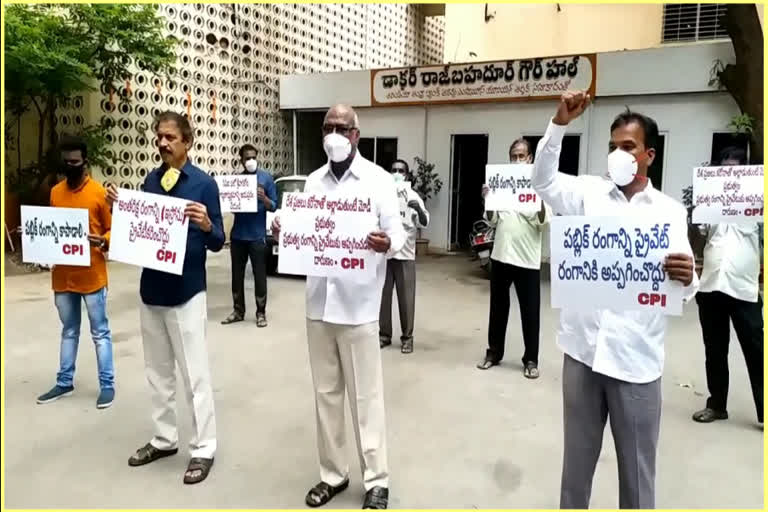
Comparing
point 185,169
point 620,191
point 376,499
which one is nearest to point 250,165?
point 185,169

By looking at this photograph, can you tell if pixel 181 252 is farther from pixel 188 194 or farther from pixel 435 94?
pixel 435 94

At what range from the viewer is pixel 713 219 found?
12.5ft

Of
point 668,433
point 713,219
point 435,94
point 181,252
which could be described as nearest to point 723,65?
point 435,94

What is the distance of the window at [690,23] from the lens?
487 inches

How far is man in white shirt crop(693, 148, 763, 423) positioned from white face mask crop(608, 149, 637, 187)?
2019 millimetres

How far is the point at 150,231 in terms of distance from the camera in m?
2.95

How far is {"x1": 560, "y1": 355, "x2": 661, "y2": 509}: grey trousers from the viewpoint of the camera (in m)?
2.04

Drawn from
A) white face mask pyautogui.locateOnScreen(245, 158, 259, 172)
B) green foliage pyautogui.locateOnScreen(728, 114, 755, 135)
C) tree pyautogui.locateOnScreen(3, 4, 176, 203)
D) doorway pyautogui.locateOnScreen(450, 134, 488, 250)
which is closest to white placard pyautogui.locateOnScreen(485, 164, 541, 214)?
white face mask pyautogui.locateOnScreen(245, 158, 259, 172)

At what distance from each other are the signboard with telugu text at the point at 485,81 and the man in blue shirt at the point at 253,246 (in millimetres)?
5796

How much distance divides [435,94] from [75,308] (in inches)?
338

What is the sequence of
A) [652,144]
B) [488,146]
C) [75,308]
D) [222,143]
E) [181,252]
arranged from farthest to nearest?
[222,143]
[488,146]
[75,308]
[181,252]
[652,144]

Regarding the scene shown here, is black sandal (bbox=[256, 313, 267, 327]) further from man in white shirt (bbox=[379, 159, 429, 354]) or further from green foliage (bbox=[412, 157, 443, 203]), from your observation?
green foliage (bbox=[412, 157, 443, 203])

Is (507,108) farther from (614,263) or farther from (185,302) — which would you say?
A: (614,263)

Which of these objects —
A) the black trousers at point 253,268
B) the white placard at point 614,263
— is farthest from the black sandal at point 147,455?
the black trousers at point 253,268
